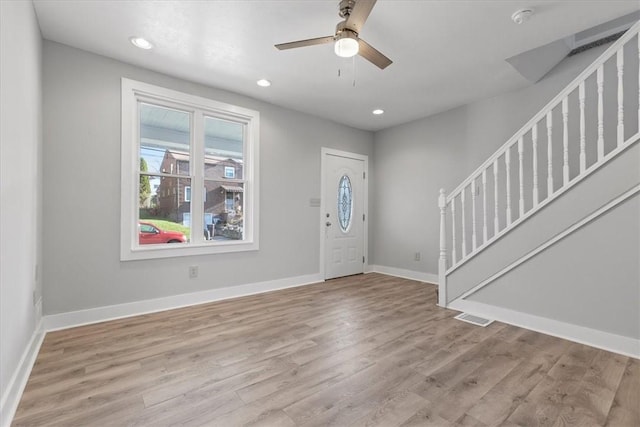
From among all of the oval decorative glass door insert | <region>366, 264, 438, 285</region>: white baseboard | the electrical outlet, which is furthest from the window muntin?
<region>366, 264, 438, 285</region>: white baseboard

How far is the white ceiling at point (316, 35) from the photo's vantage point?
2350mm

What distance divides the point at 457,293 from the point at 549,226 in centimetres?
119

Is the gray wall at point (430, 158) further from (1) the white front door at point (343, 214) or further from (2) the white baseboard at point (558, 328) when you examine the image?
(2) the white baseboard at point (558, 328)

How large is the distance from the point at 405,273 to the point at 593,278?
113 inches

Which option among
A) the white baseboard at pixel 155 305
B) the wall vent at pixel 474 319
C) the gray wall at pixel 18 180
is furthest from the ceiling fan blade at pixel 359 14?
the white baseboard at pixel 155 305

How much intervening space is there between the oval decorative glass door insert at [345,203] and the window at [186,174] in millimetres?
1699

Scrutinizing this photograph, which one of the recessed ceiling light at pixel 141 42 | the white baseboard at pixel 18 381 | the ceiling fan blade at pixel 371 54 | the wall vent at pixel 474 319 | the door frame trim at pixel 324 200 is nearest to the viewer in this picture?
the white baseboard at pixel 18 381

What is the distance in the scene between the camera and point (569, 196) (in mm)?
2607

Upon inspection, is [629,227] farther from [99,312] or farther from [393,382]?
[99,312]

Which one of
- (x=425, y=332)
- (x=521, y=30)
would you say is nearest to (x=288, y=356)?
(x=425, y=332)

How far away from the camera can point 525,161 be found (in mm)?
3848

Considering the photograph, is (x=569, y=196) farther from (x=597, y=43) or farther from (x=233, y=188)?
(x=233, y=188)

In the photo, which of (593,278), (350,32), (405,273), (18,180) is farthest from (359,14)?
(405,273)

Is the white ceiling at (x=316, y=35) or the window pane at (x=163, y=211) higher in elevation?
the white ceiling at (x=316, y=35)
